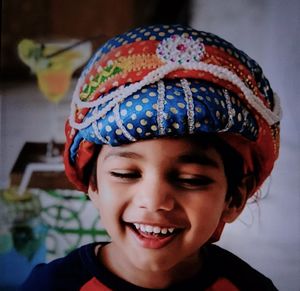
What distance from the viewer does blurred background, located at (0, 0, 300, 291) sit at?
88 centimetres

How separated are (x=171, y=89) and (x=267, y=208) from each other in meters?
0.34

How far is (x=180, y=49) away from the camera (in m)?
0.68

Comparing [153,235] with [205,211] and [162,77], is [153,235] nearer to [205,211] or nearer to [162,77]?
[205,211]

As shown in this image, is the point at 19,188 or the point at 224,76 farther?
the point at 19,188

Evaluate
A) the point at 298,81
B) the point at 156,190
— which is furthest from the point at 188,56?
the point at 298,81

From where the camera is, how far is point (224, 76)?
66 centimetres

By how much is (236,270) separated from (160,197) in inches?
9.8

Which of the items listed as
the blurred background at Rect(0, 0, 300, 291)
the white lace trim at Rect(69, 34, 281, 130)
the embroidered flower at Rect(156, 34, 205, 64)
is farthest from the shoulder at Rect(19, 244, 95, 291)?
the embroidered flower at Rect(156, 34, 205, 64)

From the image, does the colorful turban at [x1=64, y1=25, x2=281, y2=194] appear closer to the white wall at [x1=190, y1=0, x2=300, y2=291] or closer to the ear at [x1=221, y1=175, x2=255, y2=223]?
the ear at [x1=221, y1=175, x2=255, y2=223]

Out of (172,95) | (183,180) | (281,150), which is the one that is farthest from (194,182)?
(281,150)

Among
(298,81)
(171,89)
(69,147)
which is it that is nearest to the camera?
(171,89)

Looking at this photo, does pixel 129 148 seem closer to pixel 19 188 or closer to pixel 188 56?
pixel 188 56

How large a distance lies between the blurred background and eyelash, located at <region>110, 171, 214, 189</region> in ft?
0.70

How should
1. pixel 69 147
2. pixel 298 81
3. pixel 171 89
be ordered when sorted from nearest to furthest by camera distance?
pixel 171 89 → pixel 69 147 → pixel 298 81
